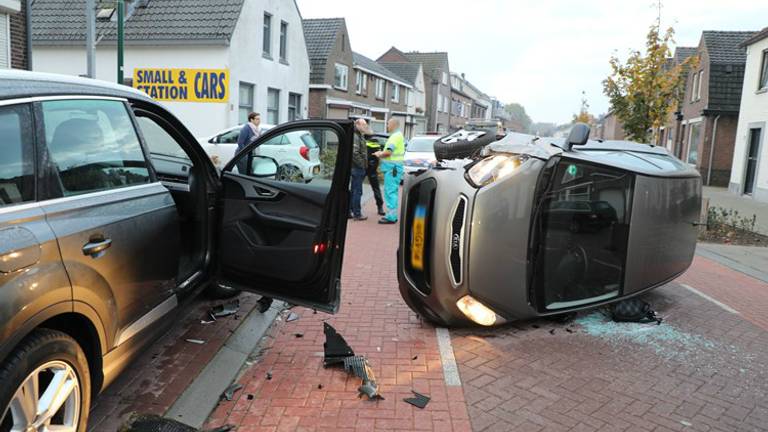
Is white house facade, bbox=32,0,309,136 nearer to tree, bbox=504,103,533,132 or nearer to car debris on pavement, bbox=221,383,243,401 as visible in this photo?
car debris on pavement, bbox=221,383,243,401

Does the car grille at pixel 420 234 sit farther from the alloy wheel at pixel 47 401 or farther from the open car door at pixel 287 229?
the alloy wheel at pixel 47 401

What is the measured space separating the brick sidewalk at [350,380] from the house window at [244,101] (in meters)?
16.5

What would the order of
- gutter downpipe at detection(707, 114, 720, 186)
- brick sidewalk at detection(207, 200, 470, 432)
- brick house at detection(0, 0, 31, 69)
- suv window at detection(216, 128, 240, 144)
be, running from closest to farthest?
brick sidewalk at detection(207, 200, 470, 432) → brick house at detection(0, 0, 31, 69) → suv window at detection(216, 128, 240, 144) → gutter downpipe at detection(707, 114, 720, 186)

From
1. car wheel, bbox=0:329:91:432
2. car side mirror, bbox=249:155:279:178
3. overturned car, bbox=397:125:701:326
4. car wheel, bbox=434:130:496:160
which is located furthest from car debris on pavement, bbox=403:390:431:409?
car wheel, bbox=434:130:496:160

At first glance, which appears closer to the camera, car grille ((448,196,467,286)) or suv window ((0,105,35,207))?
suv window ((0,105,35,207))

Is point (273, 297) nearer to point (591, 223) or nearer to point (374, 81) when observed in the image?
point (591, 223)

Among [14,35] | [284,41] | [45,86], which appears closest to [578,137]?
[45,86]

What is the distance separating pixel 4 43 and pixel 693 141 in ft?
91.3

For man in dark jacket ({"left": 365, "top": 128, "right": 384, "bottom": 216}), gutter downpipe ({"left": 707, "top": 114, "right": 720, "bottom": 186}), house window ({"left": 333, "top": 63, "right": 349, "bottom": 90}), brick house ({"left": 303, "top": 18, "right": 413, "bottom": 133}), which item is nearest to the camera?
man in dark jacket ({"left": 365, "top": 128, "right": 384, "bottom": 216})

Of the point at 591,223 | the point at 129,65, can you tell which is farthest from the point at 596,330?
the point at 129,65

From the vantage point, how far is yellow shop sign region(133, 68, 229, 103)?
18.9 m

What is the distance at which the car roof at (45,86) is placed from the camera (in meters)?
2.41

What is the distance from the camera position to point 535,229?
4281 millimetres

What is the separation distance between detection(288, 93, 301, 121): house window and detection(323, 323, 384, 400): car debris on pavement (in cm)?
2190
